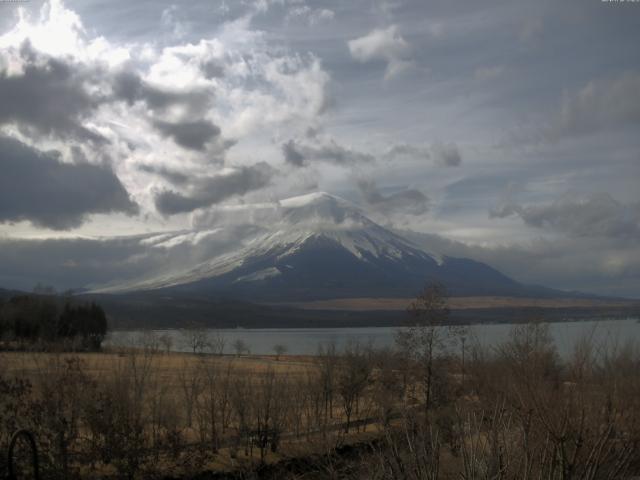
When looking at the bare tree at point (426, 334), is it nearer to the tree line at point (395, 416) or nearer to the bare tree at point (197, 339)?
the tree line at point (395, 416)

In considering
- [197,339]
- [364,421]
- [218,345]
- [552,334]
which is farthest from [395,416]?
[197,339]

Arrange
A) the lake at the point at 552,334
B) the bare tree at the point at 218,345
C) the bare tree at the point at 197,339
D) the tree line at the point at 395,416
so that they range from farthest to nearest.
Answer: the bare tree at the point at 197,339, the bare tree at the point at 218,345, the lake at the point at 552,334, the tree line at the point at 395,416

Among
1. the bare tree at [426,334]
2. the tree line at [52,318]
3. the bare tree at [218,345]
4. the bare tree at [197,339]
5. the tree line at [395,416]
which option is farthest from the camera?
the bare tree at [197,339]

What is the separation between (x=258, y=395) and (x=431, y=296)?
37.8ft

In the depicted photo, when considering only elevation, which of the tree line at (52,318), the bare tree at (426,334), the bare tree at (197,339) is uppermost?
the bare tree at (426,334)

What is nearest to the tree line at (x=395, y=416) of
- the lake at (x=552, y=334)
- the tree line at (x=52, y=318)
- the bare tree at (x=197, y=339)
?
the lake at (x=552, y=334)

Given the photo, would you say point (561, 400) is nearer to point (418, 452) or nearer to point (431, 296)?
point (418, 452)

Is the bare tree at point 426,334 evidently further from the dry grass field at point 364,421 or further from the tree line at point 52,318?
the tree line at point 52,318

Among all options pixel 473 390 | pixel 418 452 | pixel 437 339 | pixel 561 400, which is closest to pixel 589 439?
pixel 561 400

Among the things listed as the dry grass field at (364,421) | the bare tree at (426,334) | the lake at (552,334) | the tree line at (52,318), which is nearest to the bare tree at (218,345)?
the lake at (552,334)

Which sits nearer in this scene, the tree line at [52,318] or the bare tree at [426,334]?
the bare tree at [426,334]

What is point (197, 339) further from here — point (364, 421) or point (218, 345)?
point (364, 421)

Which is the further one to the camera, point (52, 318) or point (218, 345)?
point (218, 345)

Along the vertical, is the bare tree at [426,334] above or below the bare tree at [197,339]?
above
